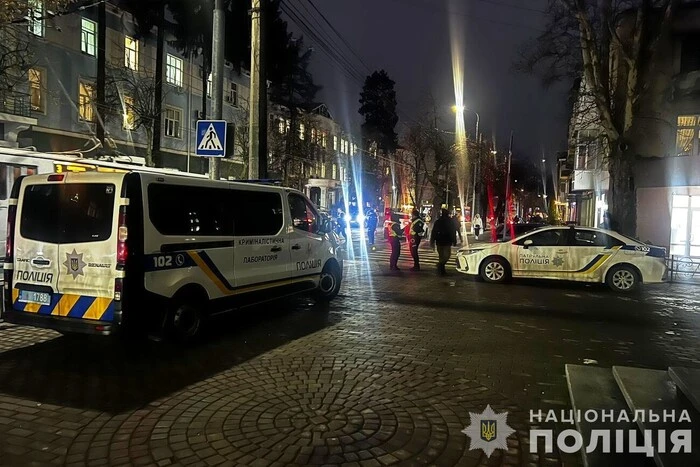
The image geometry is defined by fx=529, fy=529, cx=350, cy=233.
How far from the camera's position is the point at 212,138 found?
412 inches

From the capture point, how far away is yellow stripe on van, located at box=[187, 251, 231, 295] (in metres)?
6.74

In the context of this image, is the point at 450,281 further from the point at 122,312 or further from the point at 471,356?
the point at 122,312

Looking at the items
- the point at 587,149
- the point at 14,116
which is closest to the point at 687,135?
the point at 587,149

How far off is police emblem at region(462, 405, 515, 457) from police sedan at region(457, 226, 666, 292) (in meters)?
9.18

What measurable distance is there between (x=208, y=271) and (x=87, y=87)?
2293 cm

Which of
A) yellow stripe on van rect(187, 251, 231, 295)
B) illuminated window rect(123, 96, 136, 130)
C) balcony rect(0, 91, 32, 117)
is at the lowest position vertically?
yellow stripe on van rect(187, 251, 231, 295)

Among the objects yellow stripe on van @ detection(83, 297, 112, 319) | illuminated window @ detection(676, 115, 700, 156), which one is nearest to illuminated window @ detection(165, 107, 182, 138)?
illuminated window @ detection(676, 115, 700, 156)

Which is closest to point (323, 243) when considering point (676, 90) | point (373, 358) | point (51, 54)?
point (373, 358)

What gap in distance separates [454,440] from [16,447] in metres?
3.34

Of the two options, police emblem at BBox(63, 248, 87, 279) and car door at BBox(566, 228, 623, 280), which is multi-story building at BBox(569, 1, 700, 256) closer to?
car door at BBox(566, 228, 623, 280)

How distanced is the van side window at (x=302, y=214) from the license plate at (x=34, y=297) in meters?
3.86

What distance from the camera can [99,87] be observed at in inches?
979

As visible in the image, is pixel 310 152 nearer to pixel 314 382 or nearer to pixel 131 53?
pixel 131 53

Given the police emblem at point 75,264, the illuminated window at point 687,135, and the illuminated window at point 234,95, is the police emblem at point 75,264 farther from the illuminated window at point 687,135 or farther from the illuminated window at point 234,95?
the illuminated window at point 234,95
